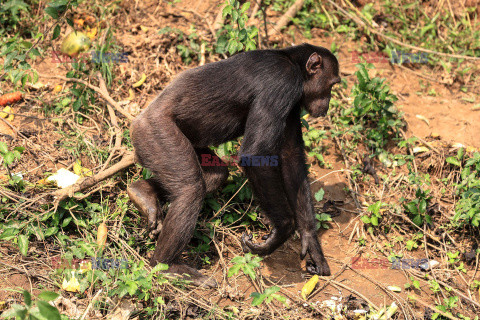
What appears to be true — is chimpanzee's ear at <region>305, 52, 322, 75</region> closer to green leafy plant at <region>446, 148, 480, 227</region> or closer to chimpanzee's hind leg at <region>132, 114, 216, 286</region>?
chimpanzee's hind leg at <region>132, 114, 216, 286</region>

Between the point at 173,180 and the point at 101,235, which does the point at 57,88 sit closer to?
the point at 101,235

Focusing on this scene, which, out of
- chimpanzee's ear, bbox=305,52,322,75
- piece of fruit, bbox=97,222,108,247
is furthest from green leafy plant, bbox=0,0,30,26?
chimpanzee's ear, bbox=305,52,322,75

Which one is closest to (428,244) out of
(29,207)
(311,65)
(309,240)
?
(309,240)

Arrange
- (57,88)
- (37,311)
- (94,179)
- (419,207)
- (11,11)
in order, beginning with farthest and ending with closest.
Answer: (11,11), (57,88), (419,207), (94,179), (37,311)

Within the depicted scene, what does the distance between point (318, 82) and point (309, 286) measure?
236 cm

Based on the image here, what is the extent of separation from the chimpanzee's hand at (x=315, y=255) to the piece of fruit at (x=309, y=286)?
6.6 inches

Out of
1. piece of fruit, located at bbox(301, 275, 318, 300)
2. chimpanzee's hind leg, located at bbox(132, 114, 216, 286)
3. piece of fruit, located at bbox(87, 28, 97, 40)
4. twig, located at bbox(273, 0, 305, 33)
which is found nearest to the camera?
chimpanzee's hind leg, located at bbox(132, 114, 216, 286)

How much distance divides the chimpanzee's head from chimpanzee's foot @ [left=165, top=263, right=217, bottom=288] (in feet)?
7.62

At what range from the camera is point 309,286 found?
565 centimetres

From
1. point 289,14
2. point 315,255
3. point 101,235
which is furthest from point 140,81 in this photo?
point 315,255

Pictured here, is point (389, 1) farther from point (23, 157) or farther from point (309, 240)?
point (23, 157)

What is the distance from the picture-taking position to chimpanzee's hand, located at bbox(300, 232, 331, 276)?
5.90 m

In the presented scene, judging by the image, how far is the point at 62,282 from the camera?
520cm

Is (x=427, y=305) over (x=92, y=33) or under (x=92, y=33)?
under
